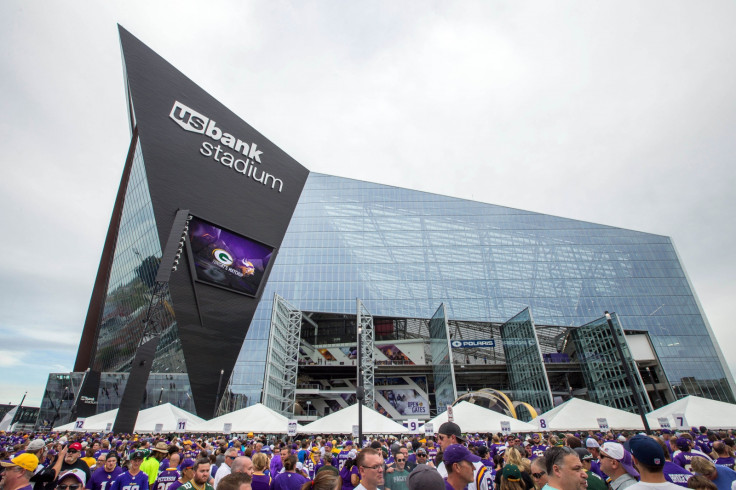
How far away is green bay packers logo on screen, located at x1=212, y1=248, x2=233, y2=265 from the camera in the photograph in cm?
3422

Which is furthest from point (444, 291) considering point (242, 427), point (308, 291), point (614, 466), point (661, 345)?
point (614, 466)

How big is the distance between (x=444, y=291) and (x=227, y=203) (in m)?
31.0

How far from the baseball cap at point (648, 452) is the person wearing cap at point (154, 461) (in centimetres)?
878

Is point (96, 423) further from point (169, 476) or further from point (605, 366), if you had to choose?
point (605, 366)

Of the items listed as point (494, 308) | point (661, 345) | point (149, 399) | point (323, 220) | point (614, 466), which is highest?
point (323, 220)

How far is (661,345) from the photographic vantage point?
46.9 m

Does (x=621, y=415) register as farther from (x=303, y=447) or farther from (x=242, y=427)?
(x=242, y=427)

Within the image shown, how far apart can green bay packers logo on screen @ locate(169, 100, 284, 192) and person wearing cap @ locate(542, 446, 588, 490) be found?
119 feet

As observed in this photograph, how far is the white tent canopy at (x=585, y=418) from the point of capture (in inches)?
797

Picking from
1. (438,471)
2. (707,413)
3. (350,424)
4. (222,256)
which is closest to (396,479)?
(438,471)

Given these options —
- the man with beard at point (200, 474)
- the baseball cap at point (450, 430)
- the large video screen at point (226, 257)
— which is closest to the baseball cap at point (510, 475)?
the baseball cap at point (450, 430)

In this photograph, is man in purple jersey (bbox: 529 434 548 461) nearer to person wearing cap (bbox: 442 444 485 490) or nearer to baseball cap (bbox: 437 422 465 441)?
baseball cap (bbox: 437 422 465 441)

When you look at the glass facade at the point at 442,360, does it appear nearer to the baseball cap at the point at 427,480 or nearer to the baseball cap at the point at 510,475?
the baseball cap at the point at 510,475

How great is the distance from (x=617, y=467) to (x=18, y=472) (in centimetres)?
753
